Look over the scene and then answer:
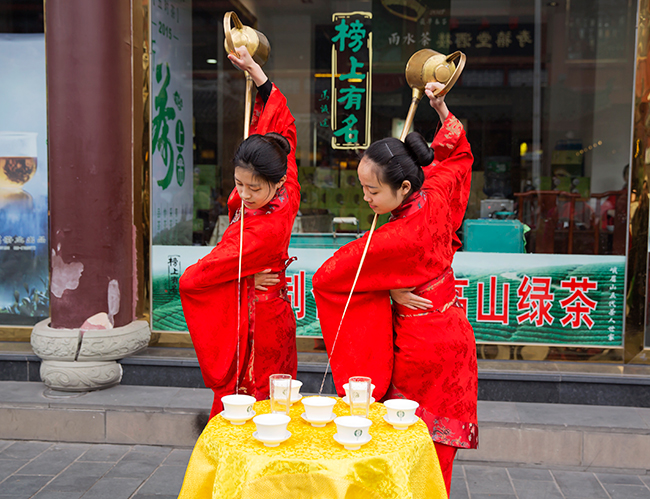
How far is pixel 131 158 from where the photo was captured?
16.3 feet

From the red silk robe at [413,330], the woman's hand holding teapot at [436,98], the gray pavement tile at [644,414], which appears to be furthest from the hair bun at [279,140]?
the gray pavement tile at [644,414]

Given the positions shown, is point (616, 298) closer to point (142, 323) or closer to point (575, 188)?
point (575, 188)

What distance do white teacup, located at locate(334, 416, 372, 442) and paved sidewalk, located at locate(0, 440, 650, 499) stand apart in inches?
76.9

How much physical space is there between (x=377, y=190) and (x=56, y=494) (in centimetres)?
265

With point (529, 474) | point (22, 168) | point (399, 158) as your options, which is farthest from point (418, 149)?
point (22, 168)

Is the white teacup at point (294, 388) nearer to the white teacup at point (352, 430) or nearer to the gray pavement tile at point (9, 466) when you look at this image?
the white teacup at point (352, 430)

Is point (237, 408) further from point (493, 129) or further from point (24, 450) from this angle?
point (493, 129)

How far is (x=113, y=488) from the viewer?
3.65 m

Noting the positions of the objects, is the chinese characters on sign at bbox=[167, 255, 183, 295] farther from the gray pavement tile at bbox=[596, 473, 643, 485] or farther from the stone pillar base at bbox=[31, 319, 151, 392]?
the gray pavement tile at bbox=[596, 473, 643, 485]

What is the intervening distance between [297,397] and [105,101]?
3114 millimetres

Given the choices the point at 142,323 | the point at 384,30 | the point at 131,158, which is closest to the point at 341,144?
the point at 384,30

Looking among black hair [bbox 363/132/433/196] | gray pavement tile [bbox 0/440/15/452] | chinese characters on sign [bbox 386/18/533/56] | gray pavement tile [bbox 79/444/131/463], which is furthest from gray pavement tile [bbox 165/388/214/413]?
chinese characters on sign [bbox 386/18/533/56]

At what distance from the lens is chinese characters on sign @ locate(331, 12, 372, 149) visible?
5031mm

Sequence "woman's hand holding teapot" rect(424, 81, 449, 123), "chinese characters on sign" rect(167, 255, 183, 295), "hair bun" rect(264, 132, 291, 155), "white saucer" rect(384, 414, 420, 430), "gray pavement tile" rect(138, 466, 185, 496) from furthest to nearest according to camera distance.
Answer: "chinese characters on sign" rect(167, 255, 183, 295) < "gray pavement tile" rect(138, 466, 185, 496) < "woman's hand holding teapot" rect(424, 81, 449, 123) < "hair bun" rect(264, 132, 291, 155) < "white saucer" rect(384, 414, 420, 430)
